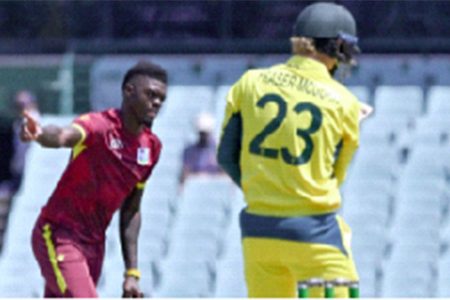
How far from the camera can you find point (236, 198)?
16156mm

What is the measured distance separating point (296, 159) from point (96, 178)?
1.30m

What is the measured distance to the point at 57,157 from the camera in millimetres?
17250

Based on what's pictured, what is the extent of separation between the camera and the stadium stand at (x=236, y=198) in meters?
15.4

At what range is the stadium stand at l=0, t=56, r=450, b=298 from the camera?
50.5 ft

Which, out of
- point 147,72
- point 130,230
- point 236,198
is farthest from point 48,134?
point 236,198

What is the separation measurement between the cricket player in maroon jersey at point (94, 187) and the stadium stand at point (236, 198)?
18.7 feet

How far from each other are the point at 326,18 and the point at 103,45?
31.4 feet

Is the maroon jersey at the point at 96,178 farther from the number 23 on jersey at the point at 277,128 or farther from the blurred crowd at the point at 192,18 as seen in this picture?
the blurred crowd at the point at 192,18

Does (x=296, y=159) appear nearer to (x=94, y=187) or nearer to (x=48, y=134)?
(x=48, y=134)

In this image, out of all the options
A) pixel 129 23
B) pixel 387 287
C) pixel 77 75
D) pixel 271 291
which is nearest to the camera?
pixel 271 291

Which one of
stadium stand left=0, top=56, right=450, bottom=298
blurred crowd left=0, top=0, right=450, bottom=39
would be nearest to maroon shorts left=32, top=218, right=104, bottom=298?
stadium stand left=0, top=56, right=450, bottom=298

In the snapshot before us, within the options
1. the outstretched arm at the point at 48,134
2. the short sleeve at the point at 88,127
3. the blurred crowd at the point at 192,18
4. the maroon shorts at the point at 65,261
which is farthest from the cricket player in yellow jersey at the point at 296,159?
the blurred crowd at the point at 192,18

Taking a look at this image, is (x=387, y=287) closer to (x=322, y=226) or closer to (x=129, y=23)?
(x=129, y=23)

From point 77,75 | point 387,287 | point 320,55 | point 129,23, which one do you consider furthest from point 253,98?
point 129,23
